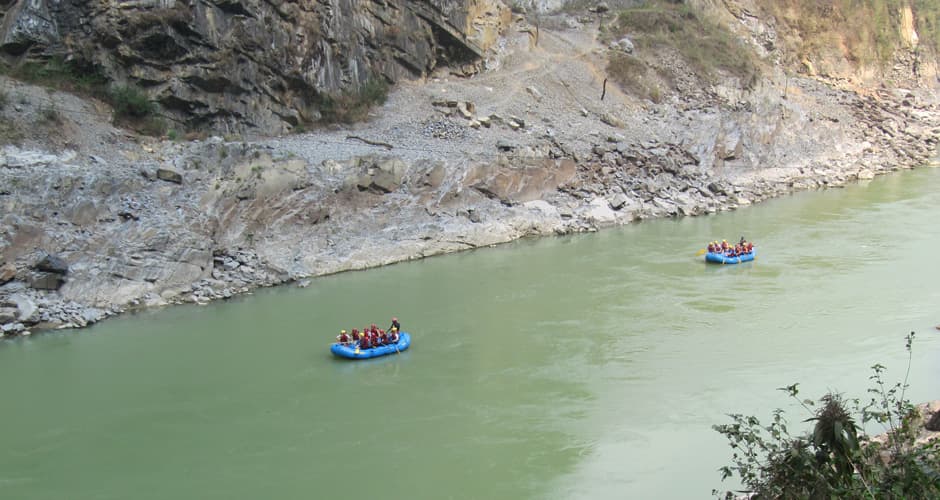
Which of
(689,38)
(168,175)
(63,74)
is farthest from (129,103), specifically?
(689,38)

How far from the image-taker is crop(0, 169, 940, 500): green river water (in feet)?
36.3

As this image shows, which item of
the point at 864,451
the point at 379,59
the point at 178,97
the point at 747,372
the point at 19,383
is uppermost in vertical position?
the point at 379,59

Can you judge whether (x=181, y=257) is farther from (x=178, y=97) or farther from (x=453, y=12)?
(x=453, y=12)

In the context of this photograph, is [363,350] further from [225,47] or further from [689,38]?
[689,38]

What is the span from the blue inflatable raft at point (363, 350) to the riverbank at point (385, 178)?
634cm

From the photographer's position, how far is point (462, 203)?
27.4 m

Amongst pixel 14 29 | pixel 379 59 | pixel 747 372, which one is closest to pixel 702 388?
pixel 747 372

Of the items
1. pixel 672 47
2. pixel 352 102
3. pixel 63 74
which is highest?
pixel 672 47

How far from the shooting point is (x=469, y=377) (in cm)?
1475

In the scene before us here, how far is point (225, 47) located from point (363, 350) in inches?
629

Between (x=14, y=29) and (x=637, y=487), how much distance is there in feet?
84.2

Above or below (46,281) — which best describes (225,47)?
above

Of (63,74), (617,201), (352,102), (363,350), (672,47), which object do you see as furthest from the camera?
(672,47)

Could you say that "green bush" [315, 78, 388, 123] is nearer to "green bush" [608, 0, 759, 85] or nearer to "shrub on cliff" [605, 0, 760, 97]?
"shrub on cliff" [605, 0, 760, 97]
